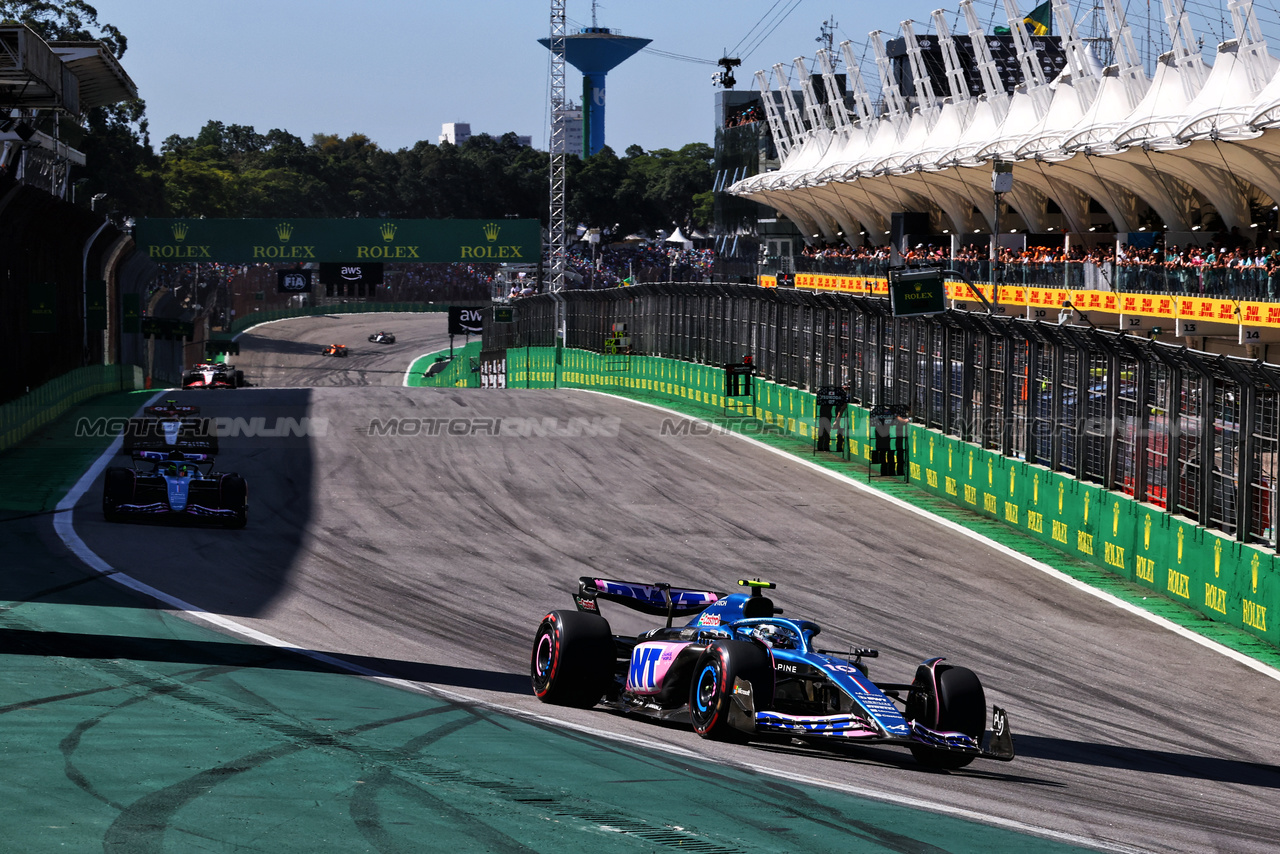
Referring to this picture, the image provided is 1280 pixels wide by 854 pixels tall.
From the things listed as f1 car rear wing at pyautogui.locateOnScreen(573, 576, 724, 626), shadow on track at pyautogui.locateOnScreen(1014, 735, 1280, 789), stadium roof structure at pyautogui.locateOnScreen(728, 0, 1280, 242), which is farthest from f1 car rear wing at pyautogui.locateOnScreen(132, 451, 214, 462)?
stadium roof structure at pyautogui.locateOnScreen(728, 0, 1280, 242)

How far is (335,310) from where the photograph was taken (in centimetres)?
11556

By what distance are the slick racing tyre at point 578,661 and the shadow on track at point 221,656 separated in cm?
65

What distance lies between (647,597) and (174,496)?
10.1 metres

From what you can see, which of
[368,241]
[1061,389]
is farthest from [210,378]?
[1061,389]

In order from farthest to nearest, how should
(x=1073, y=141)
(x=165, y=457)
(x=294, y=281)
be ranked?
(x=294, y=281) < (x=1073, y=141) < (x=165, y=457)

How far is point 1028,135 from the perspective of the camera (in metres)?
48.5

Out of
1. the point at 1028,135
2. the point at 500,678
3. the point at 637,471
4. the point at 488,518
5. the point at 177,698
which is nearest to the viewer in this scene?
the point at 177,698

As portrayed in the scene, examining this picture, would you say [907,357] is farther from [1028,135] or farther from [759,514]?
[1028,135]

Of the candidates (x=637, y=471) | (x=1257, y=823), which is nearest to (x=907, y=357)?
(x=637, y=471)

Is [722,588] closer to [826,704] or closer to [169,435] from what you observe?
[826,704]

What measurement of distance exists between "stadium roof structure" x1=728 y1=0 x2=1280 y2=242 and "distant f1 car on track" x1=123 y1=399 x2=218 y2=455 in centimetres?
2001

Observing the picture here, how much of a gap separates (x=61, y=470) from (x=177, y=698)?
A: 17.9 meters

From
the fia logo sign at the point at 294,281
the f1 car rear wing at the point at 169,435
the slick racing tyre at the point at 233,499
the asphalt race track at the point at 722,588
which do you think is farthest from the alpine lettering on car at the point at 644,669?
the fia logo sign at the point at 294,281

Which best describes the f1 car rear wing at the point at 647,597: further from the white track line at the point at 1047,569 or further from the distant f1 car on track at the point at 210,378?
the distant f1 car on track at the point at 210,378
